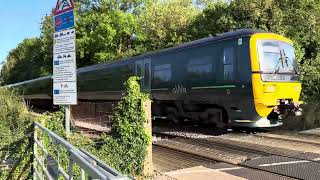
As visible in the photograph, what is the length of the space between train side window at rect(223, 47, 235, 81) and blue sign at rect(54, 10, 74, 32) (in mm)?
7472

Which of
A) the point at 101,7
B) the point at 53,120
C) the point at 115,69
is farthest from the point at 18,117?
the point at 101,7

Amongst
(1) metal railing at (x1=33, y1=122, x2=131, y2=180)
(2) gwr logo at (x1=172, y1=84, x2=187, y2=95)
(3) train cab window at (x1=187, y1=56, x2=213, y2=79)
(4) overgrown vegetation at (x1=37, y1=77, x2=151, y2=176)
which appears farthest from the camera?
(2) gwr logo at (x1=172, y1=84, x2=187, y2=95)

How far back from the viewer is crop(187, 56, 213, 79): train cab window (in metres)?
16.0

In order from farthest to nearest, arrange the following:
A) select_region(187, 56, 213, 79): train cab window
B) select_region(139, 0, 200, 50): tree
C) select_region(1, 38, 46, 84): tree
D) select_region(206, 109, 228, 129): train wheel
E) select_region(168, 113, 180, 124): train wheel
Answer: select_region(1, 38, 46, 84): tree, select_region(139, 0, 200, 50): tree, select_region(168, 113, 180, 124): train wheel, select_region(187, 56, 213, 79): train cab window, select_region(206, 109, 228, 129): train wheel

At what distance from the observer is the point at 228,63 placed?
50.0ft

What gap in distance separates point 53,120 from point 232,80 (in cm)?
719

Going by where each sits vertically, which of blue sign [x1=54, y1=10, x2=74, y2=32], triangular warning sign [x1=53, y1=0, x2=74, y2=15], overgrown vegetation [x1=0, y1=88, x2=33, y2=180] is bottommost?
overgrown vegetation [x1=0, y1=88, x2=33, y2=180]

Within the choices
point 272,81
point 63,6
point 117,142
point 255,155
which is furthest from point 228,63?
point 63,6

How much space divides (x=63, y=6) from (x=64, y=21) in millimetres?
273

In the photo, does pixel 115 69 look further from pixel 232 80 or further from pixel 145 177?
pixel 145 177

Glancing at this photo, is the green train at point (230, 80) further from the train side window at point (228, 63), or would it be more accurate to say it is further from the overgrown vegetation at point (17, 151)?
the overgrown vegetation at point (17, 151)

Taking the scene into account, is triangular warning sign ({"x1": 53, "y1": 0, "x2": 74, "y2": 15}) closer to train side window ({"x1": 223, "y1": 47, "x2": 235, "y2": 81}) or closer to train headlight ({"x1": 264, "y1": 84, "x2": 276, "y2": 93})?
train side window ({"x1": 223, "y1": 47, "x2": 235, "y2": 81})

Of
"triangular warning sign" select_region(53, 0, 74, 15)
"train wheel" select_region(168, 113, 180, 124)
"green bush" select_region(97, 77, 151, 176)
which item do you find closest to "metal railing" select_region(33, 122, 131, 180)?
"green bush" select_region(97, 77, 151, 176)

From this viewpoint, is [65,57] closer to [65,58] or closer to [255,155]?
[65,58]
